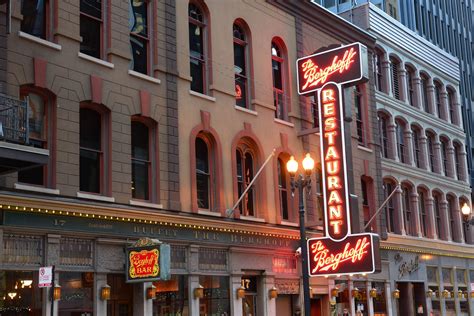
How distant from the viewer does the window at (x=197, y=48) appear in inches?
1073

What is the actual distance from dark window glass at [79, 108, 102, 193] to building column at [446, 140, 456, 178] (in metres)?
29.0

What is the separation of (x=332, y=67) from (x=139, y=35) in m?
9.05

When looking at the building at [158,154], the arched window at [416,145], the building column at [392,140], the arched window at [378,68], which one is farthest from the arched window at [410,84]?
the building at [158,154]

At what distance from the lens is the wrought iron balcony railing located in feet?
56.9

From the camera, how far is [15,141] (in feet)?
56.6

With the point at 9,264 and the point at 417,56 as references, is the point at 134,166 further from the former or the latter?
the point at 417,56

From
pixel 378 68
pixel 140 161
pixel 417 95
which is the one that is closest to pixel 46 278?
pixel 140 161

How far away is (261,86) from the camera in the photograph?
30.1 m

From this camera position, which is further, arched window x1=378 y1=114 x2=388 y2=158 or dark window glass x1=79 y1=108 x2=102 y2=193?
arched window x1=378 y1=114 x2=388 y2=158

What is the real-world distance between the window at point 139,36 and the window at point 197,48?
2.23m

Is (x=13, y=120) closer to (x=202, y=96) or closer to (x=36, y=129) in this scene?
(x=36, y=129)

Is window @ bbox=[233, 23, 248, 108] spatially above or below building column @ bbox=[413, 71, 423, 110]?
below

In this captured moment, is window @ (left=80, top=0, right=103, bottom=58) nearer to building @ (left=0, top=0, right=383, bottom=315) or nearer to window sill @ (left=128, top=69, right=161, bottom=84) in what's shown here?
building @ (left=0, top=0, right=383, bottom=315)

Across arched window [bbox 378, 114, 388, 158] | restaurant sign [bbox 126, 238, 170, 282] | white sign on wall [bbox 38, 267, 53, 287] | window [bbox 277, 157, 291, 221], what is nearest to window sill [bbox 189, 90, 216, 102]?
window [bbox 277, 157, 291, 221]
